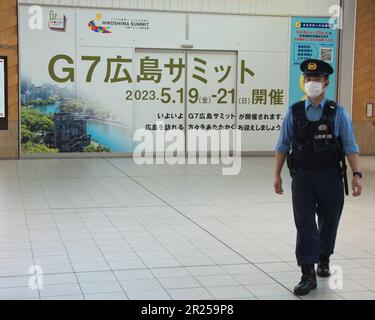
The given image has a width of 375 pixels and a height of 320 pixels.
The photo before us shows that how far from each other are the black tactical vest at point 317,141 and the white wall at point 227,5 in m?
8.16

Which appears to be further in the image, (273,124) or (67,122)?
(273,124)

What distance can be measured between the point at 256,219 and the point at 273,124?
6224 mm

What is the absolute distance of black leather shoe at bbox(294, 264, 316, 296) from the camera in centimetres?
407

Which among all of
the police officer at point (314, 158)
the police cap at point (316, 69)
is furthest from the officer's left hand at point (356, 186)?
the police cap at point (316, 69)

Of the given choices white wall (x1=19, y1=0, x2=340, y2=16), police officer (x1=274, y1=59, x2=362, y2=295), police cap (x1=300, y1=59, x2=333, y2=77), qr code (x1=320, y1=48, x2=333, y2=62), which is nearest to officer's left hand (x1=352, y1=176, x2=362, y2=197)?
police officer (x1=274, y1=59, x2=362, y2=295)

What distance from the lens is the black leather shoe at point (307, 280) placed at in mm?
4074

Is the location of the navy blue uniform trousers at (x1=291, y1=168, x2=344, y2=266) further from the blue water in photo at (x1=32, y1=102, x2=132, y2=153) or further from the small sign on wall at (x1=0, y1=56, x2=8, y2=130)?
the small sign on wall at (x1=0, y1=56, x2=8, y2=130)

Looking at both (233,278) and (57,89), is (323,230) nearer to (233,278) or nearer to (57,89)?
(233,278)

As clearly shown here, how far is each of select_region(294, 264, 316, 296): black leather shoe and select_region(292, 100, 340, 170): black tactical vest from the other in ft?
2.24

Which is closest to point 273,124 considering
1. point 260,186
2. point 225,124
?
point 225,124

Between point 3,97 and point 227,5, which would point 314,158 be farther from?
point 227,5

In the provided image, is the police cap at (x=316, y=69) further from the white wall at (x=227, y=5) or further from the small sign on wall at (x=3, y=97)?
the small sign on wall at (x=3, y=97)

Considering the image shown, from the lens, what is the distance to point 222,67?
12.2 m

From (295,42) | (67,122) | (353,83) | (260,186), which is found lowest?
(260,186)
